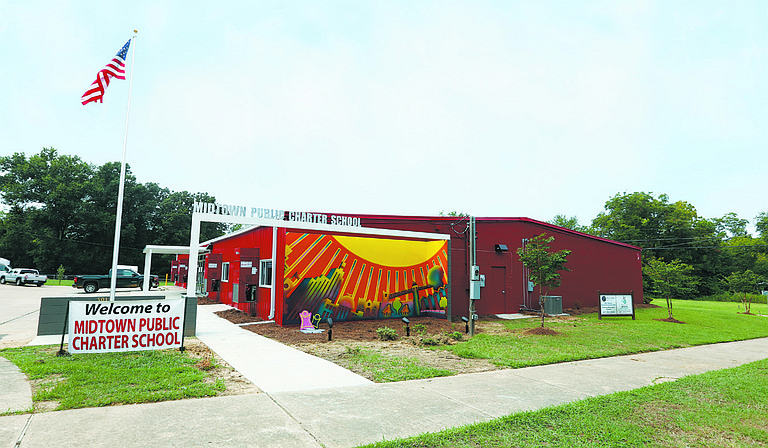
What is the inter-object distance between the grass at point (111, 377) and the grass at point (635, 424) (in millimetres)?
3680

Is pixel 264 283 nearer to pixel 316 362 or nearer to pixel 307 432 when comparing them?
pixel 316 362

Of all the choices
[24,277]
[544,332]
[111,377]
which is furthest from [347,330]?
[24,277]

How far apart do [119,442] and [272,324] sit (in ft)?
33.2

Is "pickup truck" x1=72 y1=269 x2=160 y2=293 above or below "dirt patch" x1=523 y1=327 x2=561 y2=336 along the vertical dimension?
above

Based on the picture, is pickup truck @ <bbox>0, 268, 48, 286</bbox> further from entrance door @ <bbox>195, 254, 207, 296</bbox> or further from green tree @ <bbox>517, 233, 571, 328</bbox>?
green tree @ <bbox>517, 233, 571, 328</bbox>

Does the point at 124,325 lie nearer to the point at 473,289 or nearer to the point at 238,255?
the point at 473,289

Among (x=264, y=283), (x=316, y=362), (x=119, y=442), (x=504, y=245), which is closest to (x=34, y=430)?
(x=119, y=442)

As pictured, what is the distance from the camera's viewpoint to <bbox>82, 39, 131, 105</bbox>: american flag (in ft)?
39.2

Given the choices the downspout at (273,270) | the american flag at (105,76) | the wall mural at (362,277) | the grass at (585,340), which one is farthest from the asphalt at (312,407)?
the american flag at (105,76)

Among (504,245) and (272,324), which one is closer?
(272,324)

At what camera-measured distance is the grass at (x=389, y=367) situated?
7.48 m

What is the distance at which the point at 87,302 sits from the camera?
880 centimetres

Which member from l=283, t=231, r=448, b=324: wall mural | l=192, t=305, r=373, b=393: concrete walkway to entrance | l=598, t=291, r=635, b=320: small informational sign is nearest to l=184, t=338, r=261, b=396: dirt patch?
l=192, t=305, r=373, b=393: concrete walkway to entrance

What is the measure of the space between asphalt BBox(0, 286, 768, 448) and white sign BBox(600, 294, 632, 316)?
1081cm
